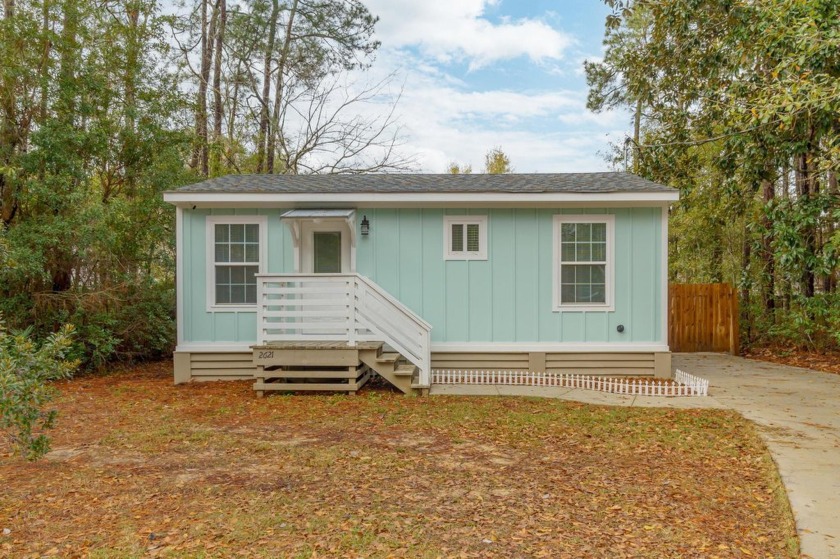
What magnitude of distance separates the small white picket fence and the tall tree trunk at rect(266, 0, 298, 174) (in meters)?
10.2

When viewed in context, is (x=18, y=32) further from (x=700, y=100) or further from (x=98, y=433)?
(x=700, y=100)

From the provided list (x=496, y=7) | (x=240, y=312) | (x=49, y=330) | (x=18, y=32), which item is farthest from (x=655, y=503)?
(x=496, y=7)

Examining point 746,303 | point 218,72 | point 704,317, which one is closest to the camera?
point 704,317

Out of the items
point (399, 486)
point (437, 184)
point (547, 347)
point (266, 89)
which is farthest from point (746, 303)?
point (266, 89)

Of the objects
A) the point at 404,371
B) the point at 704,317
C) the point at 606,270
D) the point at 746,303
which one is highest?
the point at 606,270

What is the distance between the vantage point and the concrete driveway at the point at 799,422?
10.6 ft

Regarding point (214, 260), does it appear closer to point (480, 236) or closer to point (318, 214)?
point (318, 214)

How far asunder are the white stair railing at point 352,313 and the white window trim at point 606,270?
2172mm

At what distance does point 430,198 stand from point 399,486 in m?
4.65

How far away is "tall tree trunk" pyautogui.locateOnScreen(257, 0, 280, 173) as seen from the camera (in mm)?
14911

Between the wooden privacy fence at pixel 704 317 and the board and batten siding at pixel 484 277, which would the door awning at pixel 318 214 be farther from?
the wooden privacy fence at pixel 704 317

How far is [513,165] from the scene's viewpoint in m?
27.8

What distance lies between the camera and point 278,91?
15.4 meters

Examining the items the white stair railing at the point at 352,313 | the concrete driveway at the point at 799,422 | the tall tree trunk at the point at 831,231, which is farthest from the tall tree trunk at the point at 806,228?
the white stair railing at the point at 352,313
